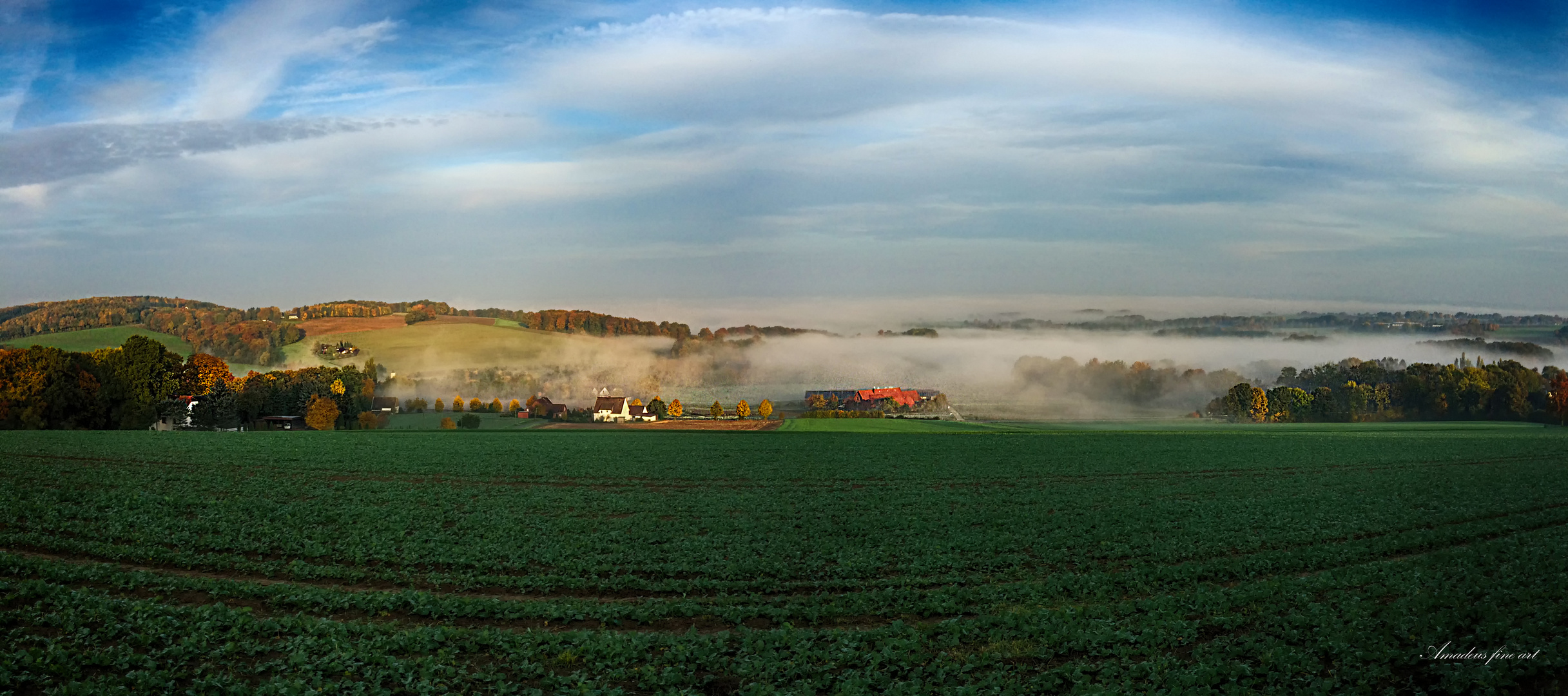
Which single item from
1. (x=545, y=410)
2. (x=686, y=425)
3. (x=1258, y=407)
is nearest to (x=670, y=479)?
(x=686, y=425)

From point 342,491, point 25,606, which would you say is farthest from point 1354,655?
point 342,491

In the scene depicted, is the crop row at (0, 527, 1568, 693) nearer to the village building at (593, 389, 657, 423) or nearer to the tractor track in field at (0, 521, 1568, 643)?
the tractor track in field at (0, 521, 1568, 643)

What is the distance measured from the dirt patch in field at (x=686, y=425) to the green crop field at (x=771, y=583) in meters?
35.8

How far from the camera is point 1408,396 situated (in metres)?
97.3

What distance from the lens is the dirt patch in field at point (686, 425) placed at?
7444 cm

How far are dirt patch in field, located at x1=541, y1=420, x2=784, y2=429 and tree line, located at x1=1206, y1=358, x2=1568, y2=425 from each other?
194 feet

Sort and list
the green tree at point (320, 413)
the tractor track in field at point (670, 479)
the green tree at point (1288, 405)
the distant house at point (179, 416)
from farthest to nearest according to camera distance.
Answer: the green tree at point (1288, 405)
the green tree at point (320, 413)
the distant house at point (179, 416)
the tractor track in field at point (670, 479)

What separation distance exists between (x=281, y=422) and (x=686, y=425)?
3671 centimetres

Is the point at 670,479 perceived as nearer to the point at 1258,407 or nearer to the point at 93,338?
the point at 1258,407

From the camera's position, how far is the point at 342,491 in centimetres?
3155

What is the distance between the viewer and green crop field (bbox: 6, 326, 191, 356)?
89938 mm
